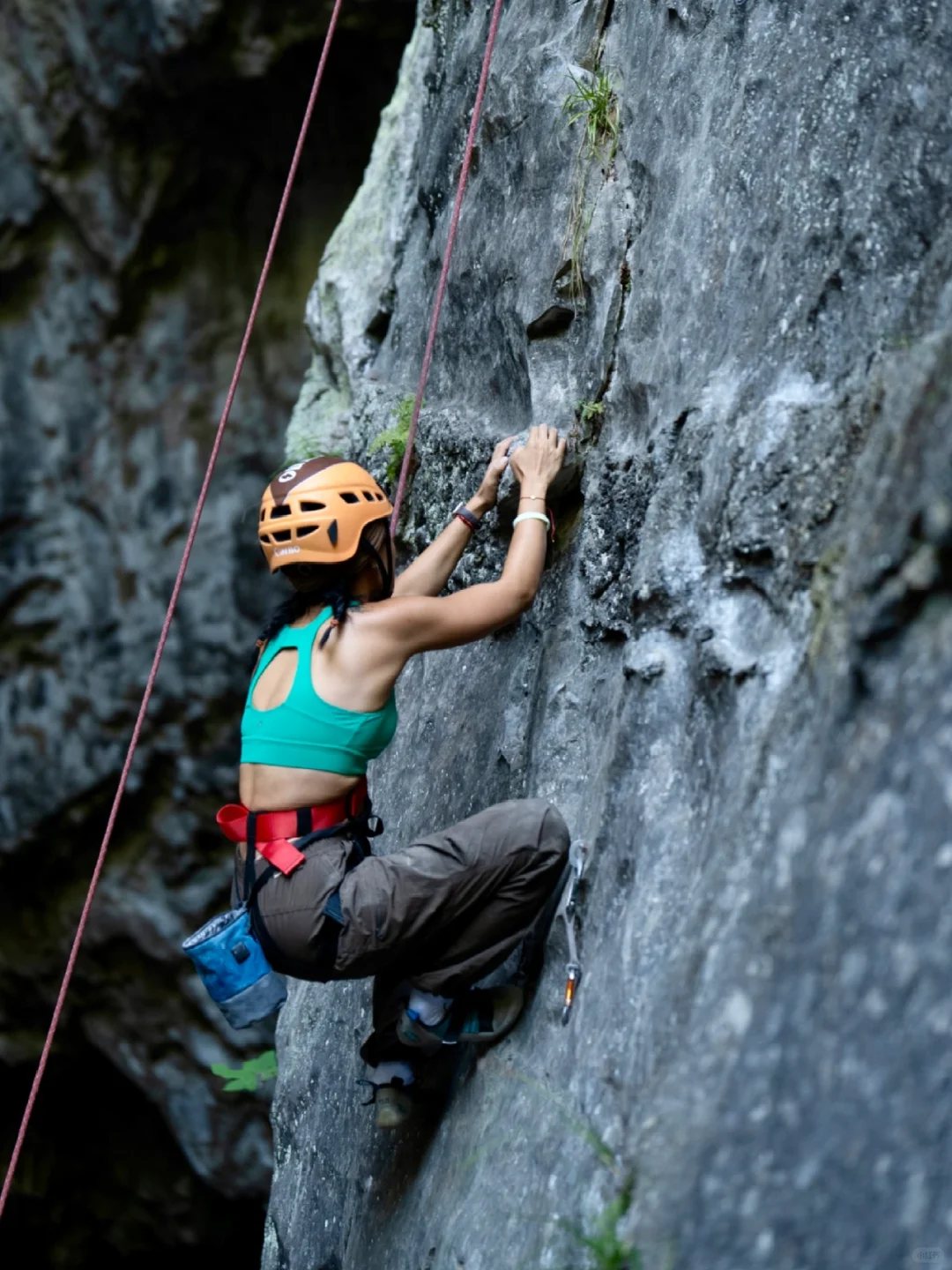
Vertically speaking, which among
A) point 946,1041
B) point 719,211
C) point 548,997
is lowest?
point 548,997

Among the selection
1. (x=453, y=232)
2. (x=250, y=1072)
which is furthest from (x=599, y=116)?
(x=250, y=1072)

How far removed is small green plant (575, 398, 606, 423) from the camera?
3611 mm

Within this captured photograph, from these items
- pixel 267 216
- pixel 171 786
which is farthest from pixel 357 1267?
pixel 267 216

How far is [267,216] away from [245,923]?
28.6 ft

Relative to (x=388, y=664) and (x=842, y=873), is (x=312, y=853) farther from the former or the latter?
(x=842, y=873)

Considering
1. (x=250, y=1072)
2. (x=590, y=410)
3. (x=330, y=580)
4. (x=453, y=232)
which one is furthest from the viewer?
(x=250, y=1072)

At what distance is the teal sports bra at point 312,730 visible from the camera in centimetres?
320

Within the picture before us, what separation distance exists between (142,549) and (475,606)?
793 cm

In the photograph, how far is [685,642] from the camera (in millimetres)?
2869

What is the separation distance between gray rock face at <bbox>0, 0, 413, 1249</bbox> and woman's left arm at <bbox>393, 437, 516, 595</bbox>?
6875 millimetres

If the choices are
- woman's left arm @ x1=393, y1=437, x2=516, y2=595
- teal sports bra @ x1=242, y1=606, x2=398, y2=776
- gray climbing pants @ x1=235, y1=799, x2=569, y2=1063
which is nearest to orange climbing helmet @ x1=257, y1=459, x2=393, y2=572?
teal sports bra @ x1=242, y1=606, x2=398, y2=776

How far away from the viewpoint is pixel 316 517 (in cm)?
328

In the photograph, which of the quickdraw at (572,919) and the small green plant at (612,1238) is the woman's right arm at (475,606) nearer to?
the quickdraw at (572,919)

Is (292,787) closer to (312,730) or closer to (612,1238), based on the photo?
(312,730)
